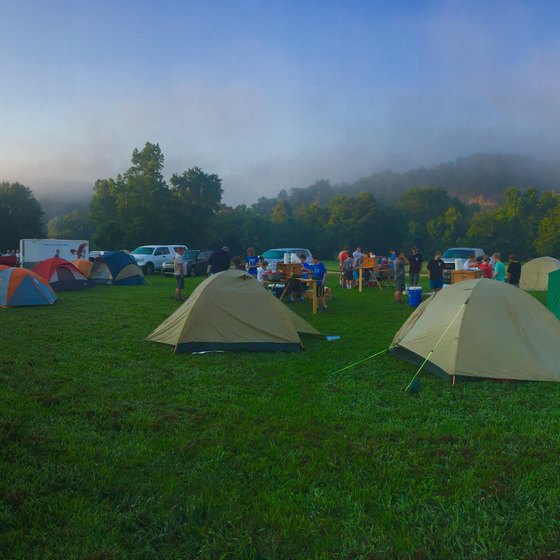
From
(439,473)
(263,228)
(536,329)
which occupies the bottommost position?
(439,473)

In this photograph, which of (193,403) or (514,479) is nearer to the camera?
(514,479)

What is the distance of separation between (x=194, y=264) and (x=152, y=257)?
3080mm

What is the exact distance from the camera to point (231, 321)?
8.80 m

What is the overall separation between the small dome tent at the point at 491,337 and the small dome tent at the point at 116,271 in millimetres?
17183

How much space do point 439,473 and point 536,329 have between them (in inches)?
153

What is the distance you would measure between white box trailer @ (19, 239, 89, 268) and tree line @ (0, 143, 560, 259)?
16.7 meters

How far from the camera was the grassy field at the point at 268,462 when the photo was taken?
3.37 metres

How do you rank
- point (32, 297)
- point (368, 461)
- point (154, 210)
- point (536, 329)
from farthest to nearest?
point (154, 210), point (32, 297), point (536, 329), point (368, 461)

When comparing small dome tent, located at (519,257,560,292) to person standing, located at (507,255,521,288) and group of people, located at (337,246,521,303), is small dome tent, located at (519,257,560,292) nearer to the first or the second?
group of people, located at (337,246,521,303)

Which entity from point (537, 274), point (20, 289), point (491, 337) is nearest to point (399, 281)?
point (537, 274)

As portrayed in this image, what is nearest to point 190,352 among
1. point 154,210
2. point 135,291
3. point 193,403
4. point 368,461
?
point 193,403

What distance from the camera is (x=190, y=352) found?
28.1 ft

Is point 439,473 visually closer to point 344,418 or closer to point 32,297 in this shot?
point 344,418

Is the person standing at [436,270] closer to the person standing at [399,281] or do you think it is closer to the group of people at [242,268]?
the person standing at [399,281]
